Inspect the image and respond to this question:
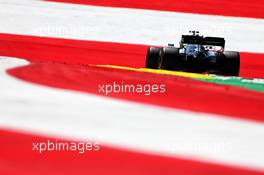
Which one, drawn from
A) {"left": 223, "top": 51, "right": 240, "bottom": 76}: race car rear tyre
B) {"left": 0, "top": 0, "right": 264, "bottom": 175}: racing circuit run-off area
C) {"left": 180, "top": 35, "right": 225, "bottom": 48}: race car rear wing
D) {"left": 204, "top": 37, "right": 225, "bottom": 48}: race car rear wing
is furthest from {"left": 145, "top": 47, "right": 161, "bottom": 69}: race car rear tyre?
{"left": 223, "top": 51, "right": 240, "bottom": 76}: race car rear tyre

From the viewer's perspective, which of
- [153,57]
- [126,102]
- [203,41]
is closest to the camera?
[126,102]

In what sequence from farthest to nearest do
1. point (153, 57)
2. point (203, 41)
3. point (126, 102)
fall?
point (153, 57) → point (203, 41) → point (126, 102)

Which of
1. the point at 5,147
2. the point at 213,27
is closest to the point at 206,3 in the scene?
the point at 213,27

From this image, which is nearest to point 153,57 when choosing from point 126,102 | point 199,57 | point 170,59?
point 170,59

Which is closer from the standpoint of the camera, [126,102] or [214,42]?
[126,102]

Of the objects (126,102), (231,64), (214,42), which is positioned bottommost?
→ (126,102)

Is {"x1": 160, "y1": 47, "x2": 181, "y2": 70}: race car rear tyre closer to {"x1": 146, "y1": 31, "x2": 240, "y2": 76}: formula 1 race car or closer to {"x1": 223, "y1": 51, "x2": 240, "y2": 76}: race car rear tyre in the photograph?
{"x1": 146, "y1": 31, "x2": 240, "y2": 76}: formula 1 race car

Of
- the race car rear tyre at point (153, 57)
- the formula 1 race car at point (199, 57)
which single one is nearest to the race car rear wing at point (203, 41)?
the formula 1 race car at point (199, 57)

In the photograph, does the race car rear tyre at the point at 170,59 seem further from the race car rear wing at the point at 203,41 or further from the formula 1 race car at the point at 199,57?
the race car rear wing at the point at 203,41

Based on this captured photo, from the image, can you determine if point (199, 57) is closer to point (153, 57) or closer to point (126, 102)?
point (153, 57)
